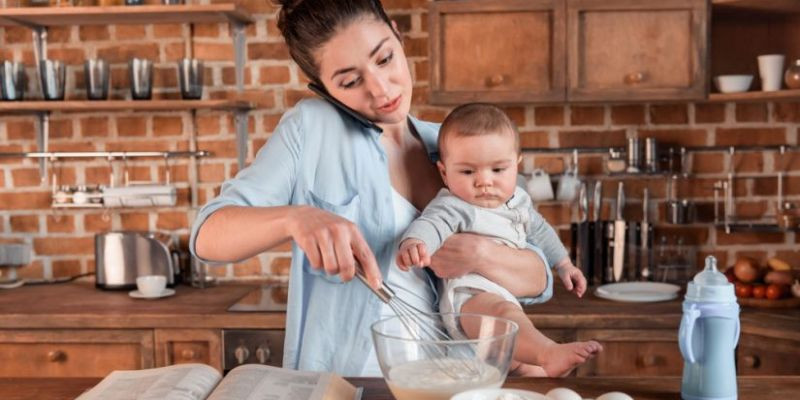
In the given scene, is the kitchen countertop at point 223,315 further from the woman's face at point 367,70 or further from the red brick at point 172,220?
the woman's face at point 367,70

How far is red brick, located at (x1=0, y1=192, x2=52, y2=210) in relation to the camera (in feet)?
11.0

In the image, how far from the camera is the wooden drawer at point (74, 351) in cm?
272

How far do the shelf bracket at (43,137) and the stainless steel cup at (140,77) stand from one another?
45 cm

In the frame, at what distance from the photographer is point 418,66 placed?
321 centimetres

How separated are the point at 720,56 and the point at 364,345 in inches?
82.2

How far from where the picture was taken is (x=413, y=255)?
4.85 ft

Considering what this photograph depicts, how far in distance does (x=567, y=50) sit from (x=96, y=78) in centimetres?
167

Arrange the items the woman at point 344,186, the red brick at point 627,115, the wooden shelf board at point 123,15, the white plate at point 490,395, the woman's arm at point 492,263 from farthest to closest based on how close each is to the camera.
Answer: the red brick at point 627,115 < the wooden shelf board at point 123,15 < the woman's arm at point 492,263 < the woman at point 344,186 < the white plate at point 490,395

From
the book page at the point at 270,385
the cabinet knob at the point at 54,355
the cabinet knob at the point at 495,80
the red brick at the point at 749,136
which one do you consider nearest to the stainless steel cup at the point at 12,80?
the cabinet knob at the point at 54,355

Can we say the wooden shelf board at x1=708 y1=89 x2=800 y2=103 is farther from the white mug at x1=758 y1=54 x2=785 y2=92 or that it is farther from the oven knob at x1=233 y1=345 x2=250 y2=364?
the oven knob at x1=233 y1=345 x2=250 y2=364

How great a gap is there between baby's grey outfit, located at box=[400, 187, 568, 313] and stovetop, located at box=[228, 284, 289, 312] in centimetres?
103

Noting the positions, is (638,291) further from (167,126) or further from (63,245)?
(63,245)

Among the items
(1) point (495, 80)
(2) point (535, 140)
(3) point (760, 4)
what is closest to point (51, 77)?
(1) point (495, 80)

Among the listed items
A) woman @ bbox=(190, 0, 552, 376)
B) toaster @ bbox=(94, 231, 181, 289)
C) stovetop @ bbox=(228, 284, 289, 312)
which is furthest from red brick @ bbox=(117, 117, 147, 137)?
woman @ bbox=(190, 0, 552, 376)
